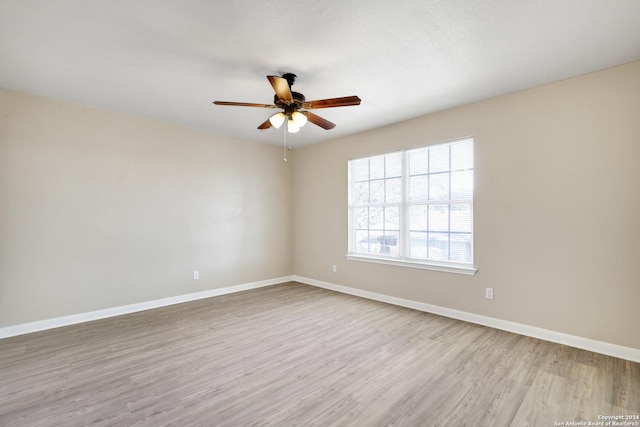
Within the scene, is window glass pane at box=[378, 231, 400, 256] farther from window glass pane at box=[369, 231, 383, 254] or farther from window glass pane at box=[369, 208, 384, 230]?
window glass pane at box=[369, 208, 384, 230]

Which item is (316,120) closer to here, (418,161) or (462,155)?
(418,161)

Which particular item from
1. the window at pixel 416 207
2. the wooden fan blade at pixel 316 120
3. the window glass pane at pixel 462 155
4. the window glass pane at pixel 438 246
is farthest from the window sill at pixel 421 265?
the wooden fan blade at pixel 316 120

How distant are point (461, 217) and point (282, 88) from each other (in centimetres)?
266

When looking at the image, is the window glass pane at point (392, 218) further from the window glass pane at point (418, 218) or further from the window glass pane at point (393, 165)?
the window glass pane at point (393, 165)

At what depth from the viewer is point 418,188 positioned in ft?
13.4

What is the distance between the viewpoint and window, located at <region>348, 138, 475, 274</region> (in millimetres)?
3667

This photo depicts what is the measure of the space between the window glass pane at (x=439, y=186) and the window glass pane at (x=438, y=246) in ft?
1.64

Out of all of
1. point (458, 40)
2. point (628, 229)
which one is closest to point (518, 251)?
point (628, 229)

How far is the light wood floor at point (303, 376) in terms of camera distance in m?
1.89

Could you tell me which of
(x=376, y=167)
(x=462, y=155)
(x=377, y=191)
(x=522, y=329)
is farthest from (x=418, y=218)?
(x=522, y=329)

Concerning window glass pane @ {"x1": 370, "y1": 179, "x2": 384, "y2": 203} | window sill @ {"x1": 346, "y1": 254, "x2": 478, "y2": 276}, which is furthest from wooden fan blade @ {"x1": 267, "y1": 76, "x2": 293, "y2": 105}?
window sill @ {"x1": 346, "y1": 254, "x2": 478, "y2": 276}

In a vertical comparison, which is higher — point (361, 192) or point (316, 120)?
point (316, 120)

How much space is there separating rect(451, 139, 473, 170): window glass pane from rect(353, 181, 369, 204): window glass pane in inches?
56.2

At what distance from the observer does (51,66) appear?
105 inches
